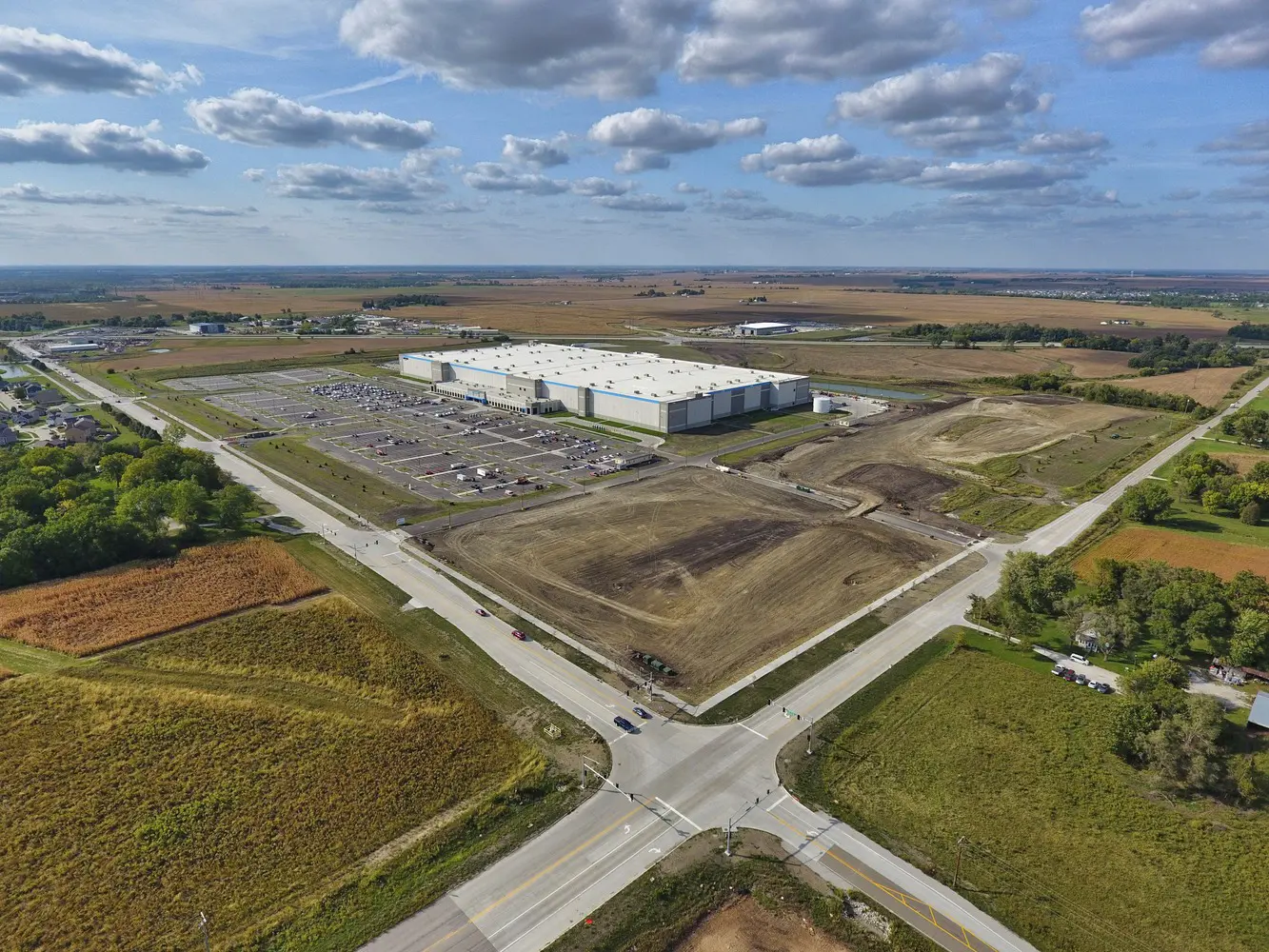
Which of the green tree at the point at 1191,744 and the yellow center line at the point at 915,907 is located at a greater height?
the green tree at the point at 1191,744

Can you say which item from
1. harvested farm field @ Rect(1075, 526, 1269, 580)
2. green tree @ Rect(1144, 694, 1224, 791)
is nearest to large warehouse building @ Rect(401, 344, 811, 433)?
harvested farm field @ Rect(1075, 526, 1269, 580)

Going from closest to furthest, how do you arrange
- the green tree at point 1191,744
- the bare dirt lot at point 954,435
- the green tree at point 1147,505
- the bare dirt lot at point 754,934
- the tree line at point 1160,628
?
the bare dirt lot at point 754,934, the green tree at point 1191,744, the tree line at point 1160,628, the green tree at point 1147,505, the bare dirt lot at point 954,435

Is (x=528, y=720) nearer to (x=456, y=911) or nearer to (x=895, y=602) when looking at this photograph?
(x=456, y=911)

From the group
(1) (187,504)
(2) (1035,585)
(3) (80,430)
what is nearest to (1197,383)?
(2) (1035,585)

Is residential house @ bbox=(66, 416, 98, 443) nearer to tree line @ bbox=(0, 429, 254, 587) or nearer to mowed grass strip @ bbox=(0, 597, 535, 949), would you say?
tree line @ bbox=(0, 429, 254, 587)

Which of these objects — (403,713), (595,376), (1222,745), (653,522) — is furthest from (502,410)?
(1222,745)

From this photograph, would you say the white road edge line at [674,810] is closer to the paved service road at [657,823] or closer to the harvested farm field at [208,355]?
the paved service road at [657,823]

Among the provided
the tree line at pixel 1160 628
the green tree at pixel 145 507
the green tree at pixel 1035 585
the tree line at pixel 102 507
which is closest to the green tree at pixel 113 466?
the tree line at pixel 102 507
